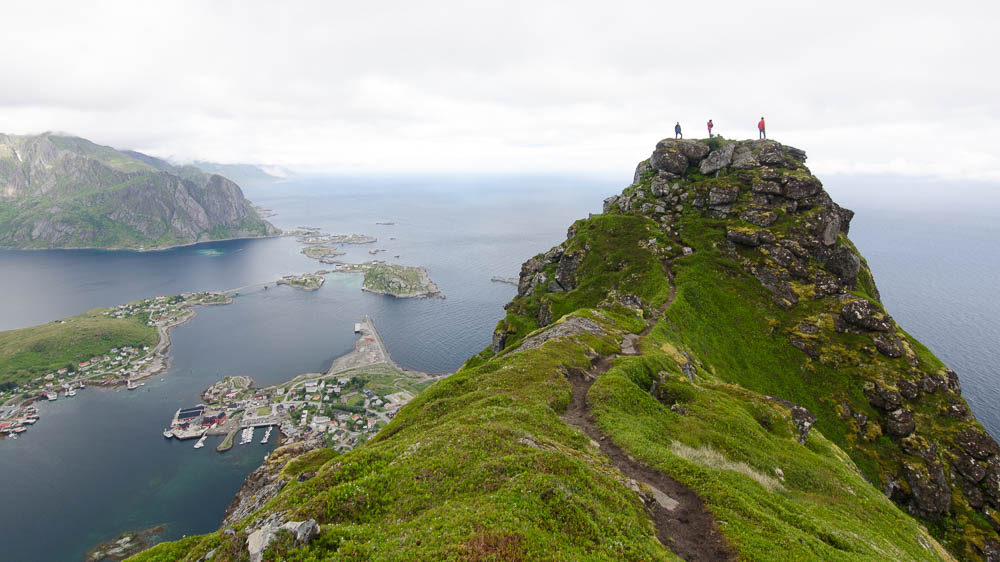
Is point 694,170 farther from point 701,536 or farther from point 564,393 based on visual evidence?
point 701,536

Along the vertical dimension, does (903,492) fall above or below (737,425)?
below

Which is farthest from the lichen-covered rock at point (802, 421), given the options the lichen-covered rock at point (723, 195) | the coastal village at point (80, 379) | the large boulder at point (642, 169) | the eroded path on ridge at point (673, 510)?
the coastal village at point (80, 379)

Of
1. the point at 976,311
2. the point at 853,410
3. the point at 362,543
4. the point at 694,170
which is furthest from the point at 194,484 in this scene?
the point at 976,311

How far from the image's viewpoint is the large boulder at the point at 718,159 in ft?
333

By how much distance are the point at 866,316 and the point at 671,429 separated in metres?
Answer: 60.3

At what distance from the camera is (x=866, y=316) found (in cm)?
6738

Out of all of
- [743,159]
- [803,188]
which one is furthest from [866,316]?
[743,159]

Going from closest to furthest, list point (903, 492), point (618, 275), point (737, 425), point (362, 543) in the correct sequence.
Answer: point (362, 543), point (737, 425), point (903, 492), point (618, 275)

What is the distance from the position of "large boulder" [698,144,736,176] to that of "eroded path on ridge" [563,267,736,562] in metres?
94.4

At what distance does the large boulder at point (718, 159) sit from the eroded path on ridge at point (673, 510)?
9438cm

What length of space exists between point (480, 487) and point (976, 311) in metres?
268

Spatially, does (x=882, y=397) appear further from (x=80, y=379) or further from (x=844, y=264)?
(x=80, y=379)

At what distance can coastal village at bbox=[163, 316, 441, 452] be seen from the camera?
115 m

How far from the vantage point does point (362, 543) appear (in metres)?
14.3
